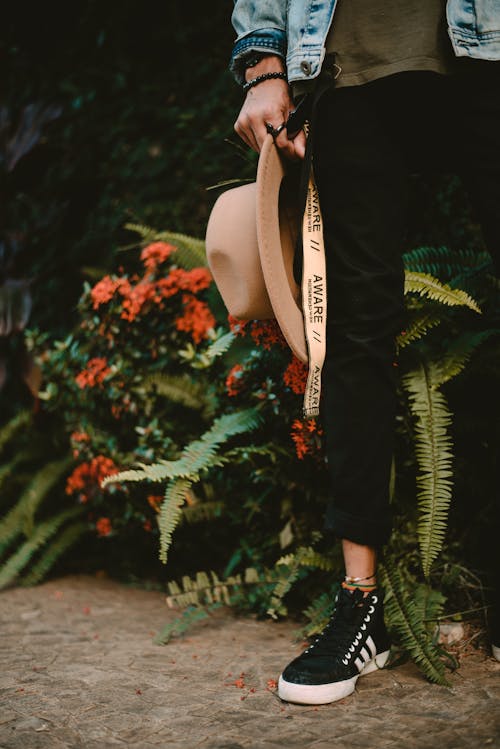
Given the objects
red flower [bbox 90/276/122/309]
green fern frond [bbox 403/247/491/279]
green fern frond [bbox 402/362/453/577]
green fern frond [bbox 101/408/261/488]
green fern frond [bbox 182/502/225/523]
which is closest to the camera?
green fern frond [bbox 402/362/453/577]

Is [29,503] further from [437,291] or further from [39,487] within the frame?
[437,291]

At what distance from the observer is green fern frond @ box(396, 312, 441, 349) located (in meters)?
1.93

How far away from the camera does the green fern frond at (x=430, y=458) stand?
1761 mm

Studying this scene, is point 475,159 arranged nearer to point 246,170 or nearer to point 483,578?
point 483,578

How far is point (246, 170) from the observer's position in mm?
3088

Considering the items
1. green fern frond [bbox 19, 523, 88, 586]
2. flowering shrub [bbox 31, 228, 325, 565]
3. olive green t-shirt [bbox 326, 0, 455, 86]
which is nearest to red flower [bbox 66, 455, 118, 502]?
flowering shrub [bbox 31, 228, 325, 565]

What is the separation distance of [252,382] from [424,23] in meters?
1.18

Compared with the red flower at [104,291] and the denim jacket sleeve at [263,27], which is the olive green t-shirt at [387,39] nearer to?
the denim jacket sleeve at [263,27]

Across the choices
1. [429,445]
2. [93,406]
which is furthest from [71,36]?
[429,445]

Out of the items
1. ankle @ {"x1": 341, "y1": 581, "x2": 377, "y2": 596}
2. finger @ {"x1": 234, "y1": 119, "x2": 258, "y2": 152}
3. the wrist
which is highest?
the wrist

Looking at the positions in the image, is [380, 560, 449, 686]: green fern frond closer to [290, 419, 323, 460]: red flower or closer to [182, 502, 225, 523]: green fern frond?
[290, 419, 323, 460]: red flower

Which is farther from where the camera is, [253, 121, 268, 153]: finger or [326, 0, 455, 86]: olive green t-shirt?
[253, 121, 268, 153]: finger

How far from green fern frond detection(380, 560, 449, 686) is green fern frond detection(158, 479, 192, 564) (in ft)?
1.95

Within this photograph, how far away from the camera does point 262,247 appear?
158cm
